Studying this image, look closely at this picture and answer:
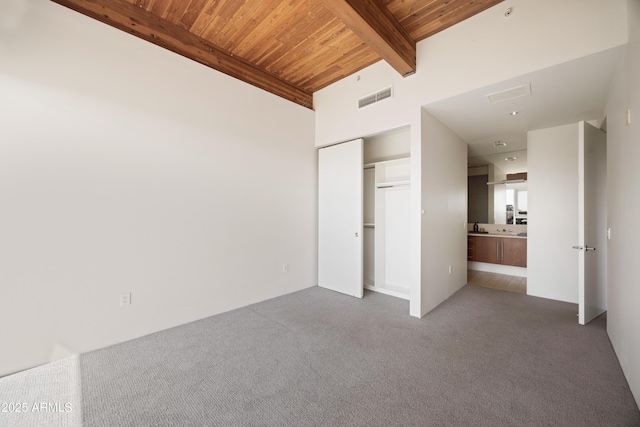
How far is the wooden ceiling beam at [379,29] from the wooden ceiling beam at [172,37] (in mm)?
1797

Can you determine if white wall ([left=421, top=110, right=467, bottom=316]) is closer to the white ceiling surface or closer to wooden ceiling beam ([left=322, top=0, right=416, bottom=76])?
the white ceiling surface

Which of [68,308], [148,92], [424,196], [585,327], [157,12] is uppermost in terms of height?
[157,12]

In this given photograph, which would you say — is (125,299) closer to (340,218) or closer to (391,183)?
(340,218)

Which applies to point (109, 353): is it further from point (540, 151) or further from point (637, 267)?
point (540, 151)

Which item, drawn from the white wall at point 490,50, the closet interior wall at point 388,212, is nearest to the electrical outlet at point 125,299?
the closet interior wall at point 388,212

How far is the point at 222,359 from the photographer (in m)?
2.29

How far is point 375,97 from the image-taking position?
3.60m

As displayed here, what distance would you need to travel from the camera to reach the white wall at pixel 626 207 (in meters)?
1.78

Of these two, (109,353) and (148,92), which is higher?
(148,92)

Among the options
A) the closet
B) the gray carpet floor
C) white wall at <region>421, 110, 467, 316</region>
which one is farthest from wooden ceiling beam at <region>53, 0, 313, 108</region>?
the gray carpet floor

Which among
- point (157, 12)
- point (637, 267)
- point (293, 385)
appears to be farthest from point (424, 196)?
point (157, 12)

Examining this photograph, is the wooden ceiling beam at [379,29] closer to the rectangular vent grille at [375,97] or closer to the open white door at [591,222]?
the rectangular vent grille at [375,97]

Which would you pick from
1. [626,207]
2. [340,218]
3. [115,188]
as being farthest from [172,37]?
[626,207]

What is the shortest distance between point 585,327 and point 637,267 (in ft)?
5.50
